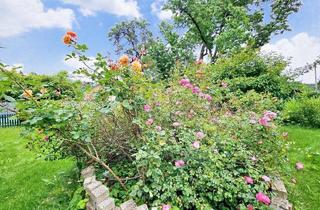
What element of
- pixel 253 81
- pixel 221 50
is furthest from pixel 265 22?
Answer: pixel 253 81

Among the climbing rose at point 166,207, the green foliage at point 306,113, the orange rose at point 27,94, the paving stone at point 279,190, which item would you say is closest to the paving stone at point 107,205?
the climbing rose at point 166,207

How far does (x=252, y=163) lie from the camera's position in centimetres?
231

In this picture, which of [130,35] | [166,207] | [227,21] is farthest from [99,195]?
[130,35]

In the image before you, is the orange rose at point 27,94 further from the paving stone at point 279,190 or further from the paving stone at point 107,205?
the paving stone at point 279,190

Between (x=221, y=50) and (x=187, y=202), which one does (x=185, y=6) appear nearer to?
(x=221, y=50)

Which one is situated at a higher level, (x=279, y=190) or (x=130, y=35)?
(x=130, y=35)

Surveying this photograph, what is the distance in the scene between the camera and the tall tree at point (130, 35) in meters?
23.9

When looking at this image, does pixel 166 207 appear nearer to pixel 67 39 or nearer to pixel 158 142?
pixel 158 142

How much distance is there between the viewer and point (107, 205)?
1.81 meters

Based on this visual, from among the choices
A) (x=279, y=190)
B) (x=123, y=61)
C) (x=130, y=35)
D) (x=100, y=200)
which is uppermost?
(x=130, y=35)

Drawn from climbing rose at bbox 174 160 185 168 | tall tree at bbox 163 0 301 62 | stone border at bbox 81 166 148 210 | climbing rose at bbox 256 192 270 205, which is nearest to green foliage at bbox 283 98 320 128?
climbing rose at bbox 256 192 270 205

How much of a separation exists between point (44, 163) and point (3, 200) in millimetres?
1336

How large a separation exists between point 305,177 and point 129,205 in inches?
102

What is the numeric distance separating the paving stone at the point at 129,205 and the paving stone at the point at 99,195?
17 cm
